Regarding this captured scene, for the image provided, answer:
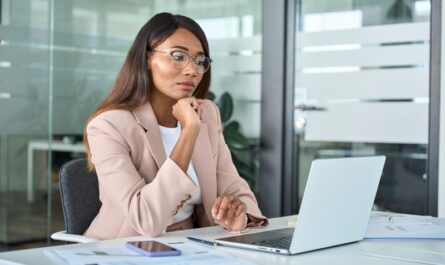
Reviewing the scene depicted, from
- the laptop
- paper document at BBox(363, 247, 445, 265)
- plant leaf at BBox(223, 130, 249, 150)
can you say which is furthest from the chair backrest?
plant leaf at BBox(223, 130, 249, 150)

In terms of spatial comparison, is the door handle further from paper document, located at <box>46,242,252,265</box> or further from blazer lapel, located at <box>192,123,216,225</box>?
paper document, located at <box>46,242,252,265</box>

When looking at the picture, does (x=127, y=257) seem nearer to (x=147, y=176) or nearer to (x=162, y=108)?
(x=147, y=176)

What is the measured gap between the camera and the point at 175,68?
7.54 feet

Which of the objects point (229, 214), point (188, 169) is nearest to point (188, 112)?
point (188, 169)

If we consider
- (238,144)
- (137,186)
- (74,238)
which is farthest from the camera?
(238,144)

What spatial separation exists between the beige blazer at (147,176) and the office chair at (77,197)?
55 millimetres

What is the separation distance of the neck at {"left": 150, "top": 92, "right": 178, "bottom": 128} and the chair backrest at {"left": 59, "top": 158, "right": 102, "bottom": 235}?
11.1 inches

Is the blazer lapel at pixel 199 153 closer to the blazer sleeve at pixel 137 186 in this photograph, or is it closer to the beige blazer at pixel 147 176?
the beige blazer at pixel 147 176

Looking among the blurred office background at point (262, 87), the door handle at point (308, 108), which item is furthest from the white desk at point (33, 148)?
the door handle at point (308, 108)

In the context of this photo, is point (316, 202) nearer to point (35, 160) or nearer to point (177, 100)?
point (177, 100)

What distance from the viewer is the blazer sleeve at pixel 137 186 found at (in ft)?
6.45

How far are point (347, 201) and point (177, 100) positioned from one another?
0.82 metres

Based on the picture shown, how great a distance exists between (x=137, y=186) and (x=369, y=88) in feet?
9.10

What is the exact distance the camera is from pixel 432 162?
4.30 metres
